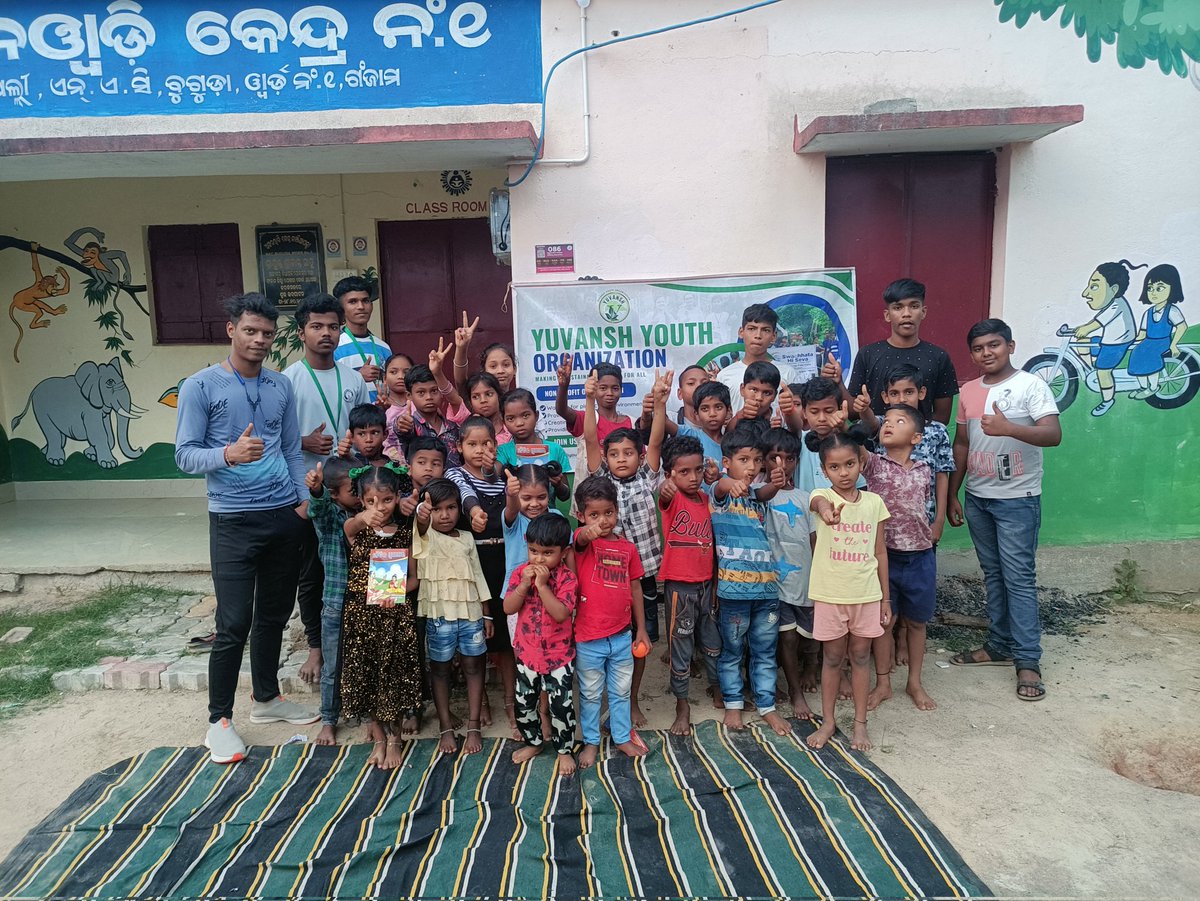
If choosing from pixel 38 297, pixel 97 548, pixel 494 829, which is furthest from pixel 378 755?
pixel 38 297

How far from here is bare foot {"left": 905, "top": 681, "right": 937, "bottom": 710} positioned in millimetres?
3518

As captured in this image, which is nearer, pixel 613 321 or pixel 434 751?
pixel 434 751

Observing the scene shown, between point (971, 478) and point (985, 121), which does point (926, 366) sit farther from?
point (985, 121)

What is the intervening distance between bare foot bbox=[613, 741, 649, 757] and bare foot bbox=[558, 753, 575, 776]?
0.70 feet

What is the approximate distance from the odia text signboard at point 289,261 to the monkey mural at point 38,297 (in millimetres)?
1712

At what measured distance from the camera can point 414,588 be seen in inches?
125

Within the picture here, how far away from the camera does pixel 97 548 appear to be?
533cm

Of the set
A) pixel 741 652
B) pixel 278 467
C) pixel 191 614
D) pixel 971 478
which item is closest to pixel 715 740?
pixel 741 652

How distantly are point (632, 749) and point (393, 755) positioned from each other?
0.95 meters

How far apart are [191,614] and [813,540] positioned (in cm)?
360

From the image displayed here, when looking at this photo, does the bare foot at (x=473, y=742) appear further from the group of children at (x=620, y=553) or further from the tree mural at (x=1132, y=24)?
the tree mural at (x=1132, y=24)

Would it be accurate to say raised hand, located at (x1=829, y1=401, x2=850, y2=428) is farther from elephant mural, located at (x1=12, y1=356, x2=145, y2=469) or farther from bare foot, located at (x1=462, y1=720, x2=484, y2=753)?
elephant mural, located at (x1=12, y1=356, x2=145, y2=469)

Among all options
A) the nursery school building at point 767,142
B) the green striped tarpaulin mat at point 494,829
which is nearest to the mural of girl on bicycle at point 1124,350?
the nursery school building at point 767,142

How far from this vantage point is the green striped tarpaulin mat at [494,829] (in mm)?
2443
